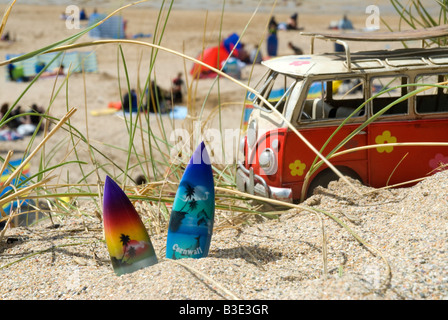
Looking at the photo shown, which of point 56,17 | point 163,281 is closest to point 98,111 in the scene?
point 163,281

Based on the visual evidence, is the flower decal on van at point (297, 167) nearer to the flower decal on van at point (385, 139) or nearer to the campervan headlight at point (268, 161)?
the campervan headlight at point (268, 161)

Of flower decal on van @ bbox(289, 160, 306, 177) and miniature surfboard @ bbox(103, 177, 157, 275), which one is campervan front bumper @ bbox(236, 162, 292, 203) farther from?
miniature surfboard @ bbox(103, 177, 157, 275)

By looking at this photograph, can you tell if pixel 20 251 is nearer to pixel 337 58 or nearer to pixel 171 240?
pixel 171 240

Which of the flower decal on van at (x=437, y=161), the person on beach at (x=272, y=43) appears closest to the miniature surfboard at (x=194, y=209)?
the flower decal on van at (x=437, y=161)

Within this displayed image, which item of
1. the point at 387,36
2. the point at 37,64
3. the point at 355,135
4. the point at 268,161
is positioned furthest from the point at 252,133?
the point at 37,64

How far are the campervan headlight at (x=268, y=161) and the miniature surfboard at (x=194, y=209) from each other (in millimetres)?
1120

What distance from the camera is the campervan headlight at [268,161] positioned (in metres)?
3.95

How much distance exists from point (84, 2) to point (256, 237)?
23.5 metres

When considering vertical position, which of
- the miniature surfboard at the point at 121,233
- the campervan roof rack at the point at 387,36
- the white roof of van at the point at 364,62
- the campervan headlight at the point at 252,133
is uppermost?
the campervan roof rack at the point at 387,36

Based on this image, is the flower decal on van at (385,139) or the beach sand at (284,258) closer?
the beach sand at (284,258)

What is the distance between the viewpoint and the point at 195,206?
2877 mm

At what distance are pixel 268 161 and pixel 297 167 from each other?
21 cm

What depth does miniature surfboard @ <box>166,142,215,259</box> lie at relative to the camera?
9.43 ft

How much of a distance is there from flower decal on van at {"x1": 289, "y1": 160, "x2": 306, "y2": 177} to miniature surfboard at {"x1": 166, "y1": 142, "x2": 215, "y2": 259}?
114 cm
